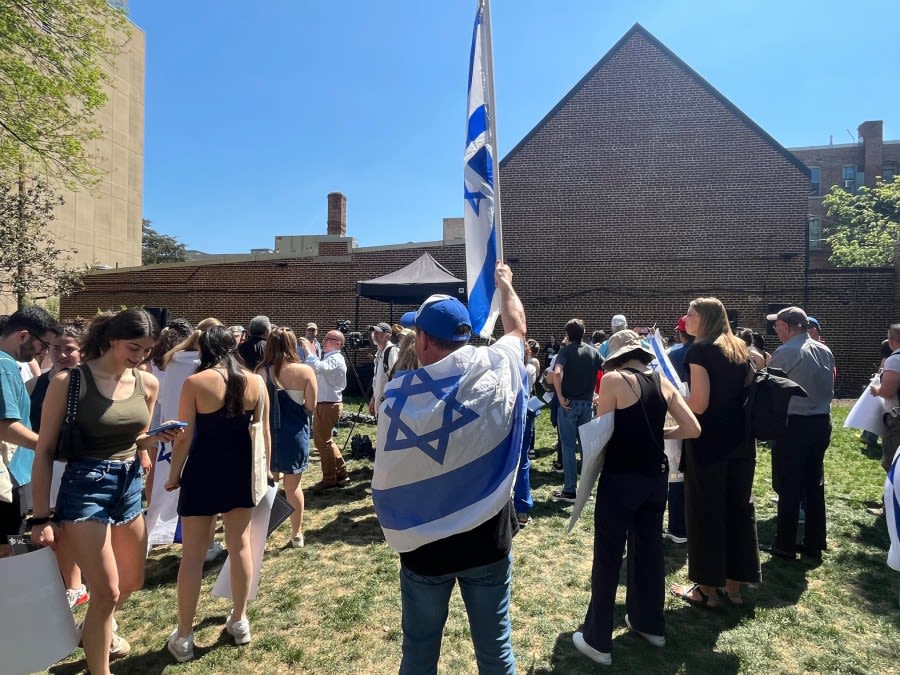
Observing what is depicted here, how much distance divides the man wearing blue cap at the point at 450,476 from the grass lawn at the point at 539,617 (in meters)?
1.27

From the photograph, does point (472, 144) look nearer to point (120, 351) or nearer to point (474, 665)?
point (120, 351)

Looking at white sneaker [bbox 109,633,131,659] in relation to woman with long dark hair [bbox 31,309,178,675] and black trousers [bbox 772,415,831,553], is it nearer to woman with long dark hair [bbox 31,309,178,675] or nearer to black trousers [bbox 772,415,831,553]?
woman with long dark hair [bbox 31,309,178,675]

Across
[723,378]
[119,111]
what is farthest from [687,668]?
[119,111]

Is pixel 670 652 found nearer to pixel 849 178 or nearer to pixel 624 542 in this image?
pixel 624 542

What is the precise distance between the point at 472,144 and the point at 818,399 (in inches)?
144

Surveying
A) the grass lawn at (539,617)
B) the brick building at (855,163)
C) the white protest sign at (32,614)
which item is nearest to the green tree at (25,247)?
the grass lawn at (539,617)

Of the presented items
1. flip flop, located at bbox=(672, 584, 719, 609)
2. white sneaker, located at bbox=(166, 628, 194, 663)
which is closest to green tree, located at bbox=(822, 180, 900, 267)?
flip flop, located at bbox=(672, 584, 719, 609)

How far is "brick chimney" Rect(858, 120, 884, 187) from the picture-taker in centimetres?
3559

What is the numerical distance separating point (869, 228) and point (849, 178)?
55.7 ft

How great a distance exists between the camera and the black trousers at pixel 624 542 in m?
2.84

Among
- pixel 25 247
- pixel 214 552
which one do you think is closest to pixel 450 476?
pixel 214 552

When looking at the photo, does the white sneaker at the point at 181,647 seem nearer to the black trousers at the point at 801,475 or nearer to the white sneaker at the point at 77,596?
the white sneaker at the point at 77,596

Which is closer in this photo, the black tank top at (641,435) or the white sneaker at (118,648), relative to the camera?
the black tank top at (641,435)

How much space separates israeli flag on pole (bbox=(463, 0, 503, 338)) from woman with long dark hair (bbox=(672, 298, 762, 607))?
1672mm
